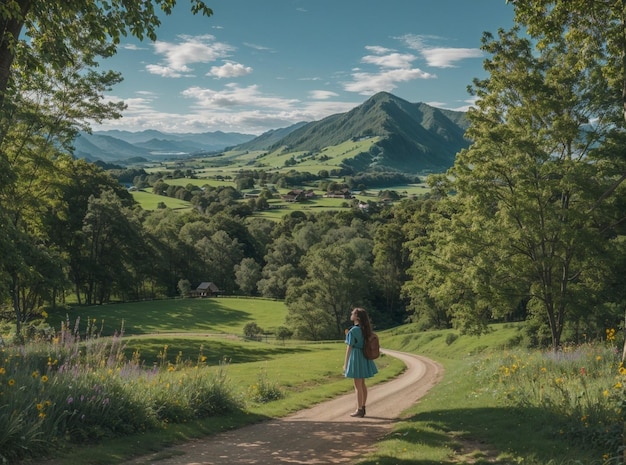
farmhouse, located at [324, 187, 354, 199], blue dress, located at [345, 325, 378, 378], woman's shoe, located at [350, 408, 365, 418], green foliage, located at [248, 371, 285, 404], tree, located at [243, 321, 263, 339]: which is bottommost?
tree, located at [243, 321, 263, 339]

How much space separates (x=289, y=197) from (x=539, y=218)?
158080mm

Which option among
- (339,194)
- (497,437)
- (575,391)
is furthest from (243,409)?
(339,194)

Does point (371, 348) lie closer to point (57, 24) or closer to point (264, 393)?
point (264, 393)

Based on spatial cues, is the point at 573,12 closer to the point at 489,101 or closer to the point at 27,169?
the point at 489,101

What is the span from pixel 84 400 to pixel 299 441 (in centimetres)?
419

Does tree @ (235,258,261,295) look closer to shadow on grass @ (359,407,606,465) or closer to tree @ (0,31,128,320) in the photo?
tree @ (0,31,128,320)

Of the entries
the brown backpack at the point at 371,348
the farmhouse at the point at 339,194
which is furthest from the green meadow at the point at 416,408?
the farmhouse at the point at 339,194

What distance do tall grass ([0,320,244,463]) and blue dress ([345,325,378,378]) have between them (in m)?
3.08

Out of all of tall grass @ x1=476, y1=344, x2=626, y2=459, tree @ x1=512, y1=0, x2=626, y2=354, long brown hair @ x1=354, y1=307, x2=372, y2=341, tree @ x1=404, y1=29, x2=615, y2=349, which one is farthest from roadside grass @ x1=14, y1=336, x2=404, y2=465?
tree @ x1=512, y1=0, x2=626, y2=354

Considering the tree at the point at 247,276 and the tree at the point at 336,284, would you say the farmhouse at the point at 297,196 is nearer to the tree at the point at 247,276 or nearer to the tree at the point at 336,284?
the tree at the point at 247,276

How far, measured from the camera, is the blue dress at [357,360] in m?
11.7

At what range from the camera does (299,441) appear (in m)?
9.30

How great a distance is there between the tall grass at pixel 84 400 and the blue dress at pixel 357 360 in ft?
10.1

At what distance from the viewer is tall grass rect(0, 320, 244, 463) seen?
7.34 metres
